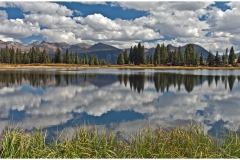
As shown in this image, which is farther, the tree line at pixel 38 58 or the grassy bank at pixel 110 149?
the tree line at pixel 38 58

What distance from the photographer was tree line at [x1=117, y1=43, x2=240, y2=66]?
14012 cm

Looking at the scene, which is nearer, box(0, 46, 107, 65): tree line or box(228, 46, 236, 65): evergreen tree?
box(228, 46, 236, 65): evergreen tree

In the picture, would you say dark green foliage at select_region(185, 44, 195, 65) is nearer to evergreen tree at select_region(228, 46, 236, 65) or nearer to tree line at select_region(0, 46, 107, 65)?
evergreen tree at select_region(228, 46, 236, 65)

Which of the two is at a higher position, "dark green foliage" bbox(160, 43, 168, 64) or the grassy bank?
"dark green foliage" bbox(160, 43, 168, 64)

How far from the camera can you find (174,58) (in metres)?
140

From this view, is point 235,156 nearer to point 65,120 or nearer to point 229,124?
point 229,124

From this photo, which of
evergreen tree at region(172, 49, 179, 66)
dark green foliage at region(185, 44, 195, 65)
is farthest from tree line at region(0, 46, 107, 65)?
dark green foliage at region(185, 44, 195, 65)

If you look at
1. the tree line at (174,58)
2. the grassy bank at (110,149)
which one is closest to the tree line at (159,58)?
the tree line at (174,58)

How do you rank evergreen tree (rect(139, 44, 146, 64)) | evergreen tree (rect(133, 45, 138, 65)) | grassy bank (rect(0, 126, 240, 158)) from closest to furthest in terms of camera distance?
1. grassy bank (rect(0, 126, 240, 158))
2. evergreen tree (rect(139, 44, 146, 64))
3. evergreen tree (rect(133, 45, 138, 65))

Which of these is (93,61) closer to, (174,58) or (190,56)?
(174,58)

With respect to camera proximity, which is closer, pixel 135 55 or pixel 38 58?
pixel 135 55

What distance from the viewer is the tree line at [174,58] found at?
140 meters

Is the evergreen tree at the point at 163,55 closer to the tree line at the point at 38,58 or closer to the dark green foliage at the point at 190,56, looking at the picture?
the dark green foliage at the point at 190,56

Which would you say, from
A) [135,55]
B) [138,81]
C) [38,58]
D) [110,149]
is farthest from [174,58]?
[110,149]
